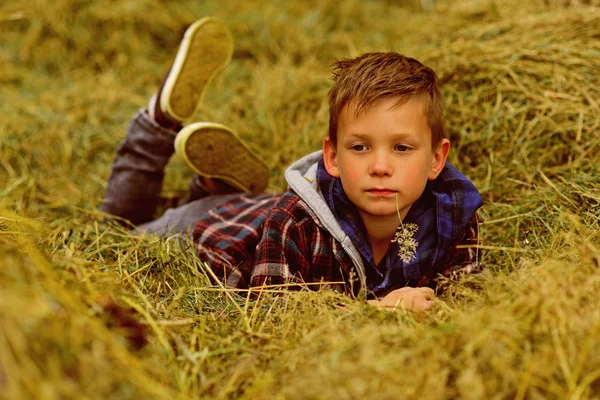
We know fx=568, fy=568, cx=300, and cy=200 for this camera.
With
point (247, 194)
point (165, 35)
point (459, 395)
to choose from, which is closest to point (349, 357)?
point (459, 395)

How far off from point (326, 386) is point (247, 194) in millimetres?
1680

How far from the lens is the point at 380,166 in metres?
1.95

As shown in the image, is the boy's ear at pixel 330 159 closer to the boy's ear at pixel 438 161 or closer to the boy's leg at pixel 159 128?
the boy's ear at pixel 438 161

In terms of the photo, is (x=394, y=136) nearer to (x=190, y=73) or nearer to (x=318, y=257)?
(x=318, y=257)

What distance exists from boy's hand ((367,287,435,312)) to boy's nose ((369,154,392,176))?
41 centimetres

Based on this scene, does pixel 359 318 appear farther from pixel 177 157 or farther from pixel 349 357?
pixel 177 157

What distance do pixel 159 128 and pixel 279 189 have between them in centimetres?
70

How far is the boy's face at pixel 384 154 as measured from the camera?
6.47ft

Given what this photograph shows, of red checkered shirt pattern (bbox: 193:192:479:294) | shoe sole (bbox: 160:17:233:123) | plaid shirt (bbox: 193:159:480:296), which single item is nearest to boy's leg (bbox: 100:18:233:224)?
shoe sole (bbox: 160:17:233:123)

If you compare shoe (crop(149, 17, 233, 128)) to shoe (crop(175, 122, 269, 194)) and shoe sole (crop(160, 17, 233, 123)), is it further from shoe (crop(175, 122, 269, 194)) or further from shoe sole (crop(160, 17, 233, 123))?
shoe (crop(175, 122, 269, 194))

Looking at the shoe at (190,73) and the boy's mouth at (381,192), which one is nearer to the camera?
the boy's mouth at (381,192)

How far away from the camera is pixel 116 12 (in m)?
4.33

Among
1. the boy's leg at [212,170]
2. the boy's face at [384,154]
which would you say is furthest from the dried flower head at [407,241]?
the boy's leg at [212,170]

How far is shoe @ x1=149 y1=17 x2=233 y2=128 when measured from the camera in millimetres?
2768
